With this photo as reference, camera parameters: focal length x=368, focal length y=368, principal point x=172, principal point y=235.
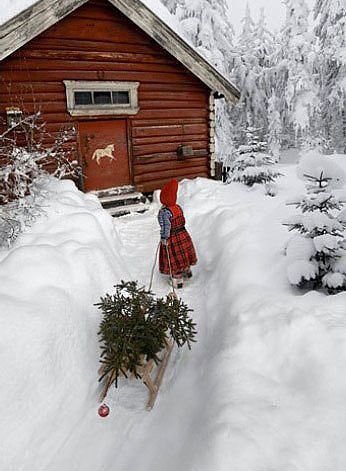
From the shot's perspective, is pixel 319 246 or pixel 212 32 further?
pixel 212 32

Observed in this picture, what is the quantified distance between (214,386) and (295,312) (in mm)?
915

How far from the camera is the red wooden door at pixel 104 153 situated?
823cm

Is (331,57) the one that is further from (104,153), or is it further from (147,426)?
(147,426)

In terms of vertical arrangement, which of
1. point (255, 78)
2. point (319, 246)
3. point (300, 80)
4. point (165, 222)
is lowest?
point (165, 222)

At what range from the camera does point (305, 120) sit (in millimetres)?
17531

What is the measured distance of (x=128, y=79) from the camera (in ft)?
27.7

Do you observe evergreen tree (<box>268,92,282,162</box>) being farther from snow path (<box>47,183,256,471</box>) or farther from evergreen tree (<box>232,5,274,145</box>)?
snow path (<box>47,183,256,471</box>)

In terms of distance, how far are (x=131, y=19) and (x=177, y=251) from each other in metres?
5.56

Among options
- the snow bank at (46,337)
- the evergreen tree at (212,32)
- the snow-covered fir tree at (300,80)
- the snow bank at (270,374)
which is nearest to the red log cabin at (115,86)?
the snow bank at (46,337)

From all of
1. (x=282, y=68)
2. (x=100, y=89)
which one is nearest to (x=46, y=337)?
(x=100, y=89)

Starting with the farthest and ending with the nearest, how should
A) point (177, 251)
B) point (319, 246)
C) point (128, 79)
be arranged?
point (128, 79) < point (177, 251) < point (319, 246)

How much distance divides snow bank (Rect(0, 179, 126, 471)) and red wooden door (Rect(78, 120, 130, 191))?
12.1ft

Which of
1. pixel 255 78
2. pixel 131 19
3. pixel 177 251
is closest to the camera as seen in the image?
pixel 177 251

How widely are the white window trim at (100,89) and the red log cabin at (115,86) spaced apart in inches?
0.8
